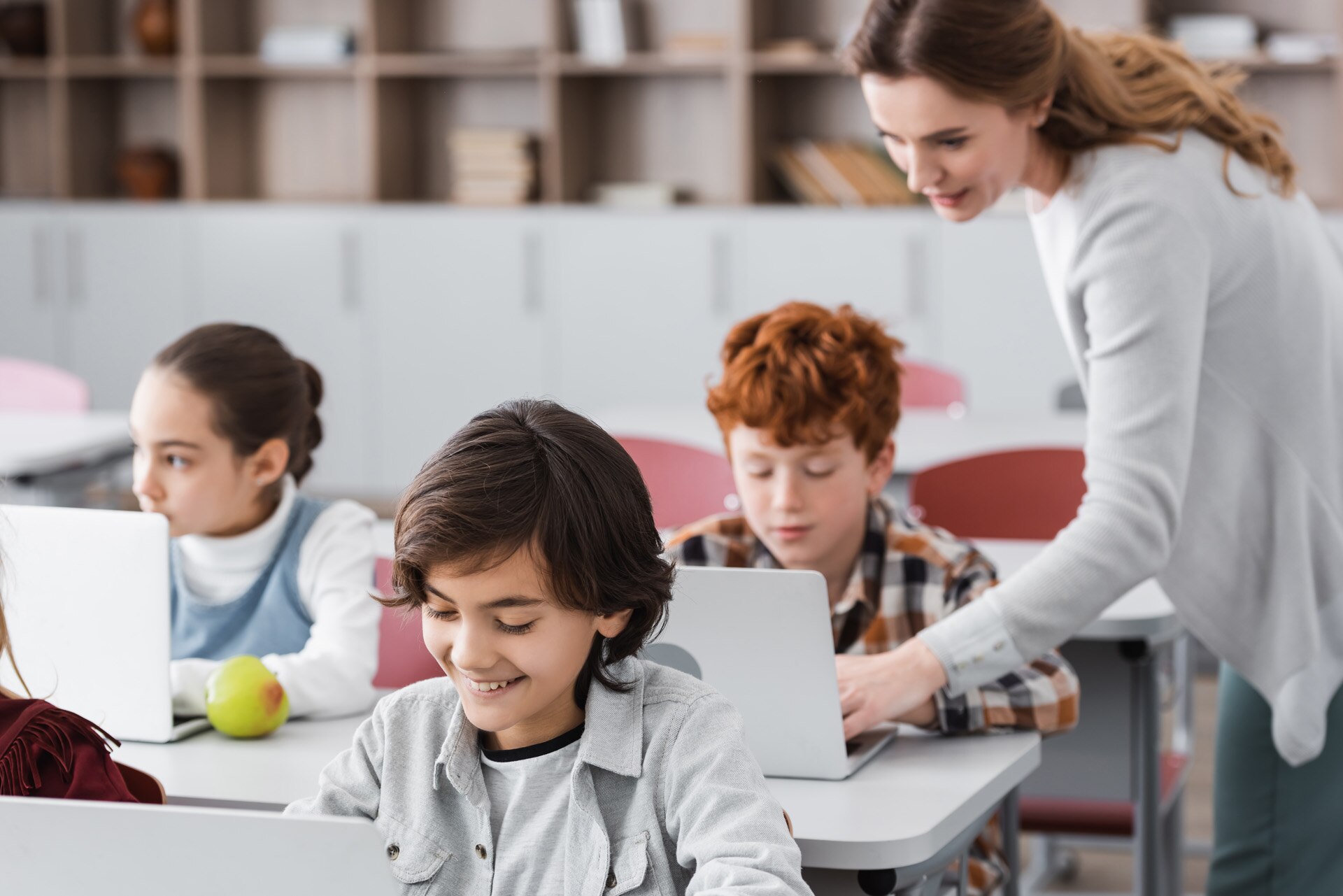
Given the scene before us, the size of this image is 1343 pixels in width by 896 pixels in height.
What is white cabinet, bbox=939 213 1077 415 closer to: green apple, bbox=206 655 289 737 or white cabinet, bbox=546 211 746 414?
white cabinet, bbox=546 211 746 414

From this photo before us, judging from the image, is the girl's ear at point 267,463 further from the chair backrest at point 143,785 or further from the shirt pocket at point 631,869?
the shirt pocket at point 631,869

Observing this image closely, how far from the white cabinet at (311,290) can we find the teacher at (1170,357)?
13.5 ft

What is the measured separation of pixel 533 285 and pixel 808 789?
4.16m

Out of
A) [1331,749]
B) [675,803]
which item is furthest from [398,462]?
[675,803]

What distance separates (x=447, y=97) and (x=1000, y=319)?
2.05m

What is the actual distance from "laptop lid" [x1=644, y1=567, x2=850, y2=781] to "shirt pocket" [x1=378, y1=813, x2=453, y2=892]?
12.2 inches

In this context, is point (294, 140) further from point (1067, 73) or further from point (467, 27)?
point (1067, 73)

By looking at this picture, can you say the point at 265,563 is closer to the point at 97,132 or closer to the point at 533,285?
the point at 533,285

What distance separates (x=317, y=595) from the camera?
6.11ft

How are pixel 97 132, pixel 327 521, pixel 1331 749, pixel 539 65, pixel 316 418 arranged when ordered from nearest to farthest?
1. pixel 1331 749
2. pixel 327 521
3. pixel 316 418
4. pixel 539 65
5. pixel 97 132

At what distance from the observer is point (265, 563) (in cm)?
191

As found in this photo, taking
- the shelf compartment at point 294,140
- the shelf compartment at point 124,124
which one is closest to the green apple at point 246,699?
the shelf compartment at point 294,140

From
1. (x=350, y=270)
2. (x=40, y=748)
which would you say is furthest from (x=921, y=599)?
(x=350, y=270)

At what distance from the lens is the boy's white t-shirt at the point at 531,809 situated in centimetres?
121
